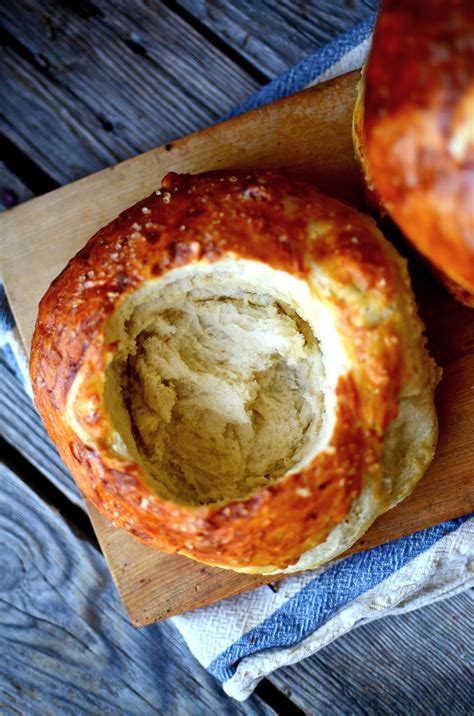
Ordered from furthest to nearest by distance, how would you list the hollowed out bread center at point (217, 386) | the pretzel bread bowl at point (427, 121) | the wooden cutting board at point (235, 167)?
the wooden cutting board at point (235, 167)
the hollowed out bread center at point (217, 386)
the pretzel bread bowl at point (427, 121)

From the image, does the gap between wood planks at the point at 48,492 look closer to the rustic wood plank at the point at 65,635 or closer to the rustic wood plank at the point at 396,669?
the rustic wood plank at the point at 65,635

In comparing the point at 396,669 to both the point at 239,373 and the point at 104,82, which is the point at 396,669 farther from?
the point at 104,82

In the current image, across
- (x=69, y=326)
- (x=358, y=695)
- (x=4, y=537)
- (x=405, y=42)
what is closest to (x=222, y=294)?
(x=69, y=326)

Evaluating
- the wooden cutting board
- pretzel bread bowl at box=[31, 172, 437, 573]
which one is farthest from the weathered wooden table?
pretzel bread bowl at box=[31, 172, 437, 573]

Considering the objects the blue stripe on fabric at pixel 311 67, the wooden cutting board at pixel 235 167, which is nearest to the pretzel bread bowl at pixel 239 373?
the wooden cutting board at pixel 235 167

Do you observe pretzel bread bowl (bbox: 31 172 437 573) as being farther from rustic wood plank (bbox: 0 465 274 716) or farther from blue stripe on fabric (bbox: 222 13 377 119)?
rustic wood plank (bbox: 0 465 274 716)

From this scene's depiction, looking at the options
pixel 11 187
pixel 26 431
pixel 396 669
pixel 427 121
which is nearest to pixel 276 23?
pixel 11 187

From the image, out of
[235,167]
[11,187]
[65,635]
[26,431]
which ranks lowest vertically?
[65,635]
